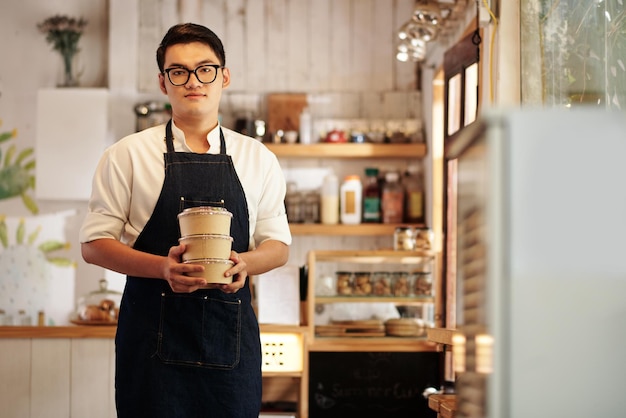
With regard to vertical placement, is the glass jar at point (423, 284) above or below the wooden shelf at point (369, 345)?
above

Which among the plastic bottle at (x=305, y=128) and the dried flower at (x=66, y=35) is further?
the dried flower at (x=66, y=35)

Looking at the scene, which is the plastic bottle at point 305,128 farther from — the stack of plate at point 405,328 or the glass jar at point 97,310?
the glass jar at point 97,310

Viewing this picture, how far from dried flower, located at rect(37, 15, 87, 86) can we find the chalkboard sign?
250 centimetres

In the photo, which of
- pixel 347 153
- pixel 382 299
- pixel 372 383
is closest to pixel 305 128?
pixel 347 153

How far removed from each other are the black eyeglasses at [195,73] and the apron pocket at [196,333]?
0.50 meters

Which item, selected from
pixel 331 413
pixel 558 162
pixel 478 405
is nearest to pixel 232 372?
pixel 478 405

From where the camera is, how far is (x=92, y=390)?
12.1 ft

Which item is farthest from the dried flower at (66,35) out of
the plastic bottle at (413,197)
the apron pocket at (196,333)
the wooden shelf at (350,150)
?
the apron pocket at (196,333)

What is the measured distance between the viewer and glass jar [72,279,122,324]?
3.93m

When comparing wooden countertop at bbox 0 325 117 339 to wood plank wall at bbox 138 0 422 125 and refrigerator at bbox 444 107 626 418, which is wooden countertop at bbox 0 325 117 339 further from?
refrigerator at bbox 444 107 626 418

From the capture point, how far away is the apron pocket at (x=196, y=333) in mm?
1943

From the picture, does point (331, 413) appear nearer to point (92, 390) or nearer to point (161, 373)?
point (92, 390)

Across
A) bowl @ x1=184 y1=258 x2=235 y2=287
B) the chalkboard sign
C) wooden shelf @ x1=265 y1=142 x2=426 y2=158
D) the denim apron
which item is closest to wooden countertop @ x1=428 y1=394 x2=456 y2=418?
the denim apron

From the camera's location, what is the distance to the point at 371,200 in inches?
203
